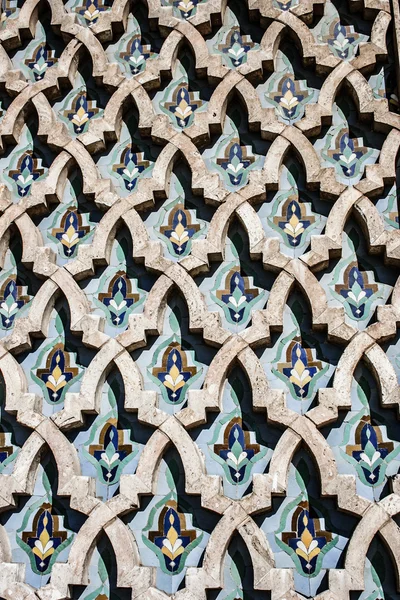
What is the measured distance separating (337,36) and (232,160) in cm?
78

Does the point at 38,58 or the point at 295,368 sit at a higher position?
the point at 38,58

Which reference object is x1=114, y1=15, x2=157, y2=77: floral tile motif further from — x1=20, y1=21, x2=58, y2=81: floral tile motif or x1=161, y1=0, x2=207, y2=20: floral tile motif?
x1=20, y1=21, x2=58, y2=81: floral tile motif

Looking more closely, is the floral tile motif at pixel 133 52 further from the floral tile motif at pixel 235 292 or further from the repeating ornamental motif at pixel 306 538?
the repeating ornamental motif at pixel 306 538

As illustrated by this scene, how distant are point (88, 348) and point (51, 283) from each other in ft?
1.04

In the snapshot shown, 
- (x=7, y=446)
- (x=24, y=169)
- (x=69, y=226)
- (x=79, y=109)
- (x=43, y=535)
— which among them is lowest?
(x=43, y=535)

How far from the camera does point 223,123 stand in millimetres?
4191

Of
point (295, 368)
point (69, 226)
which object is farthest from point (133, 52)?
point (295, 368)

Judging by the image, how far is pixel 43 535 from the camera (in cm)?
358

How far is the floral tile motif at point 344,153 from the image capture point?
4.02 metres

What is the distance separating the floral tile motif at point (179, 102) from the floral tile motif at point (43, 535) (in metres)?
1.67

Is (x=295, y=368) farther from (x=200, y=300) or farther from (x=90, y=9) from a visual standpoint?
(x=90, y=9)

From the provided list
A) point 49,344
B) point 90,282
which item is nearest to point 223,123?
point 90,282

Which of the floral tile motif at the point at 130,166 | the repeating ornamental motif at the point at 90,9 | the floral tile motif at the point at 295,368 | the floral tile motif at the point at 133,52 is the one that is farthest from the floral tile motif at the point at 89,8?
the floral tile motif at the point at 295,368

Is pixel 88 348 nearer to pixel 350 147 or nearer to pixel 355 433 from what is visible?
pixel 355 433
